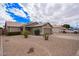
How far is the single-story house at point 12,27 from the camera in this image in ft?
11.6

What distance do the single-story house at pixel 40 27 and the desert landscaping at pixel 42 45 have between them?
0.33 feet

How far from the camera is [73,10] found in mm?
3545

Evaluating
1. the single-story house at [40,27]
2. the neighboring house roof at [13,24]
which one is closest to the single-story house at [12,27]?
the neighboring house roof at [13,24]

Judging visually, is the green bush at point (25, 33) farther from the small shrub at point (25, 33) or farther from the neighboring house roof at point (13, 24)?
the neighboring house roof at point (13, 24)

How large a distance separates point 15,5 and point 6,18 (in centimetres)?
29

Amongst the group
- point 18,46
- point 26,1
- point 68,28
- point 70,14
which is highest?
point 26,1

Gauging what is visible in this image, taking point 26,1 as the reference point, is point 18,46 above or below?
below

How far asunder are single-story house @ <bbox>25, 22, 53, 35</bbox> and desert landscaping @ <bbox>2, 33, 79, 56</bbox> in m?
0.10

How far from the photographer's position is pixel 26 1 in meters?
3.54

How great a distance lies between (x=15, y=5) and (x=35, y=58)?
1048mm

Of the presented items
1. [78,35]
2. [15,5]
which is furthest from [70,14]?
[15,5]

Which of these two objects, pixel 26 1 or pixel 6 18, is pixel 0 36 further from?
pixel 26 1

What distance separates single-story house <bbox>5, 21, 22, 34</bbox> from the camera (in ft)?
11.6

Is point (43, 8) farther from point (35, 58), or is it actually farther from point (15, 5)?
point (35, 58)
